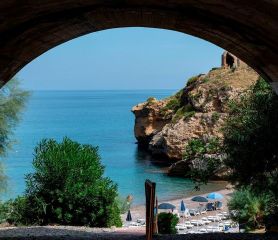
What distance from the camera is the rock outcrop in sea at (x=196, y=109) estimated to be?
208 feet

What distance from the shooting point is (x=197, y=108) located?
2635 inches

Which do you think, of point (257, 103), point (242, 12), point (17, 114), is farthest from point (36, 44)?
point (17, 114)

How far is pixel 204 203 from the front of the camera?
163ft

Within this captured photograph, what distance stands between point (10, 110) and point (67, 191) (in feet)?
17.8

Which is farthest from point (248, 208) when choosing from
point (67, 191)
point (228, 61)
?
point (228, 61)

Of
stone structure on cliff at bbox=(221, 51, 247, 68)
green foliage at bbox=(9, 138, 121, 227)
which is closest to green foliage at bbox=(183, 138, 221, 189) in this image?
green foliage at bbox=(9, 138, 121, 227)

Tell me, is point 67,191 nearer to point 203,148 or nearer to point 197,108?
point 203,148

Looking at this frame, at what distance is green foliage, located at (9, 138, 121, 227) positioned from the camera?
24.5 meters

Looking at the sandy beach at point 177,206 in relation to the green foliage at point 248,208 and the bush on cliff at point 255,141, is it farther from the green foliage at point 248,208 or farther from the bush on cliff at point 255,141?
the bush on cliff at point 255,141

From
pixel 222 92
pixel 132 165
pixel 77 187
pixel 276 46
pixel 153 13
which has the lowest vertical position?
pixel 77 187

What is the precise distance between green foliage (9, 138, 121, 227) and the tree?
3.94m

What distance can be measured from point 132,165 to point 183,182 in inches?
671

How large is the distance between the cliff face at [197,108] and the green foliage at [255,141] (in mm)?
42175

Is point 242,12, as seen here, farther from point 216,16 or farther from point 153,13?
point 153,13
